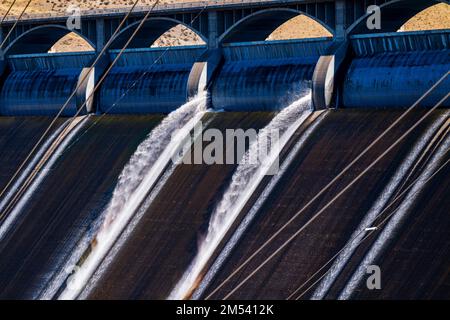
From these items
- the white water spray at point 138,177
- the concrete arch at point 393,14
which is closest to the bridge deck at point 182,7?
the concrete arch at point 393,14

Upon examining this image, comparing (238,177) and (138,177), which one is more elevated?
(238,177)

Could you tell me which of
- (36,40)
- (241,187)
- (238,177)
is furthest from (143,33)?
(241,187)

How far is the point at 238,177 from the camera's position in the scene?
2030 inches

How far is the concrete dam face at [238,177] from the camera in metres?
44.3

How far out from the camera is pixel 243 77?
5731cm

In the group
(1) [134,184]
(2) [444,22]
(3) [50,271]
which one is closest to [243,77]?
(1) [134,184]

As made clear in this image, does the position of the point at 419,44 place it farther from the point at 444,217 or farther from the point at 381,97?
the point at 444,217

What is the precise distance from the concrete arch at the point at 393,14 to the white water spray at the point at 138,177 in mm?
7671

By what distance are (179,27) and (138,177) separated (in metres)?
65.6

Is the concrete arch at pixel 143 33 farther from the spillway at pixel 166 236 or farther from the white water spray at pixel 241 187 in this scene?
the white water spray at pixel 241 187

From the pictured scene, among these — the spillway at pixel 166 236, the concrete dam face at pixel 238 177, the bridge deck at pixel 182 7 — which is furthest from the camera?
the bridge deck at pixel 182 7

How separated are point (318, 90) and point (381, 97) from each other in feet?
8.65

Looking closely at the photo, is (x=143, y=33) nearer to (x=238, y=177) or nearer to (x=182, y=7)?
(x=182, y=7)

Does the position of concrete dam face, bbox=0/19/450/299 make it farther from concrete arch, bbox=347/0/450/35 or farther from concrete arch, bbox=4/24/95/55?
concrete arch, bbox=4/24/95/55
